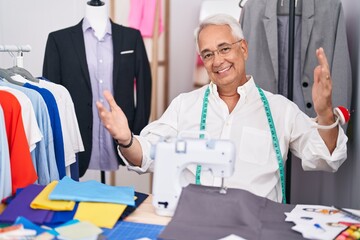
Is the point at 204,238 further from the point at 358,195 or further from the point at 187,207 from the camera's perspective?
the point at 358,195

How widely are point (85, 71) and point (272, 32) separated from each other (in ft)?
3.77

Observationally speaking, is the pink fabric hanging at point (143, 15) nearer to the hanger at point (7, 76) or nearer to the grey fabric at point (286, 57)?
the grey fabric at point (286, 57)

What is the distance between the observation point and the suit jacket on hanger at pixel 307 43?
8.00 ft

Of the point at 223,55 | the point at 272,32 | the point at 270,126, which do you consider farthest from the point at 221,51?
the point at 272,32

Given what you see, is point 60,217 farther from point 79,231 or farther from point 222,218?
point 222,218

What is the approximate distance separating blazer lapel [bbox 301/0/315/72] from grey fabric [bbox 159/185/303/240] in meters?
1.42

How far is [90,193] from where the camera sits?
142cm

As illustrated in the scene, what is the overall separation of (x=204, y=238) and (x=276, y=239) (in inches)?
8.0

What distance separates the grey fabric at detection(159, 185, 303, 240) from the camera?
1.21m

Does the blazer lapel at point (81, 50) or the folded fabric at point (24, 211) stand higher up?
the blazer lapel at point (81, 50)

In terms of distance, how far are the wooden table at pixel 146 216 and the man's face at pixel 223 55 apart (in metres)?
0.78

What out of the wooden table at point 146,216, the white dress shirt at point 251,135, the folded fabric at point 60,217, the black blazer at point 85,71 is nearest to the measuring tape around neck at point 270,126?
the white dress shirt at point 251,135

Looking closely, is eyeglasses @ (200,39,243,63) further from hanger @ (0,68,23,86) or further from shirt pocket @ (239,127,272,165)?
hanger @ (0,68,23,86)

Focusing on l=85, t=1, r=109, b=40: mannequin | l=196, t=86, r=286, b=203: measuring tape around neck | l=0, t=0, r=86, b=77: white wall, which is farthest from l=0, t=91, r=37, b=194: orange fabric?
l=0, t=0, r=86, b=77: white wall
